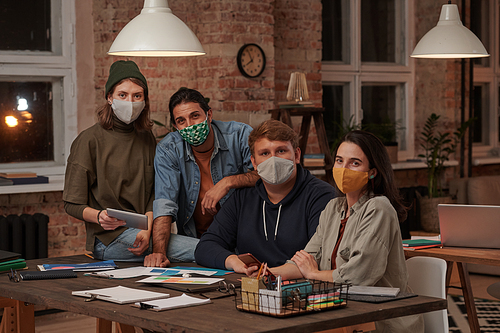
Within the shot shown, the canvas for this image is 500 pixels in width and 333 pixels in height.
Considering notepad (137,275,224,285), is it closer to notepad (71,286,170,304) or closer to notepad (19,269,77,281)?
notepad (71,286,170,304)

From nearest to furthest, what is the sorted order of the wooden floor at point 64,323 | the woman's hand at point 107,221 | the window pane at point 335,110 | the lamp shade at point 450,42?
1. the woman's hand at point 107,221
2. the lamp shade at point 450,42
3. the wooden floor at point 64,323
4. the window pane at point 335,110

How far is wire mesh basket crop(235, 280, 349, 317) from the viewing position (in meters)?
1.78

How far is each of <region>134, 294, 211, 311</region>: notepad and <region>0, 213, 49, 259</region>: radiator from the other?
104 inches

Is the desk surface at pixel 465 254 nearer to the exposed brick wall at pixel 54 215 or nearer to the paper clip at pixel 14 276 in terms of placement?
the paper clip at pixel 14 276

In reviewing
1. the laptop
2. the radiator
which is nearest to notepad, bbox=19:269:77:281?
the laptop

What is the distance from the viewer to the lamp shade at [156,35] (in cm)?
261

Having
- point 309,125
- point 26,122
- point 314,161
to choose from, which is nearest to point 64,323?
point 26,122

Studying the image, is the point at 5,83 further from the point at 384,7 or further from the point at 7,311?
the point at 384,7

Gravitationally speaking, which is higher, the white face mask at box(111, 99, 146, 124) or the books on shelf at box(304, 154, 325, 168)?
the white face mask at box(111, 99, 146, 124)

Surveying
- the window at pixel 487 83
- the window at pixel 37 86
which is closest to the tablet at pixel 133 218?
the window at pixel 37 86

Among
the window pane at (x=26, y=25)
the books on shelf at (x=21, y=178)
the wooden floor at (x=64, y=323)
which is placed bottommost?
the wooden floor at (x=64, y=323)

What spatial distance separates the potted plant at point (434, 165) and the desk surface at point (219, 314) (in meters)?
4.21

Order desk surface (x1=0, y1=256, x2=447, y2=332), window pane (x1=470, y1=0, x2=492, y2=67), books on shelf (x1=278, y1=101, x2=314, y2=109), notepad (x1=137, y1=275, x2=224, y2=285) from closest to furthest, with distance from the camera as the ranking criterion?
desk surface (x1=0, y1=256, x2=447, y2=332), notepad (x1=137, y1=275, x2=224, y2=285), books on shelf (x1=278, y1=101, x2=314, y2=109), window pane (x1=470, y1=0, x2=492, y2=67)

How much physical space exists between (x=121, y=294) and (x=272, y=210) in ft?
2.81
